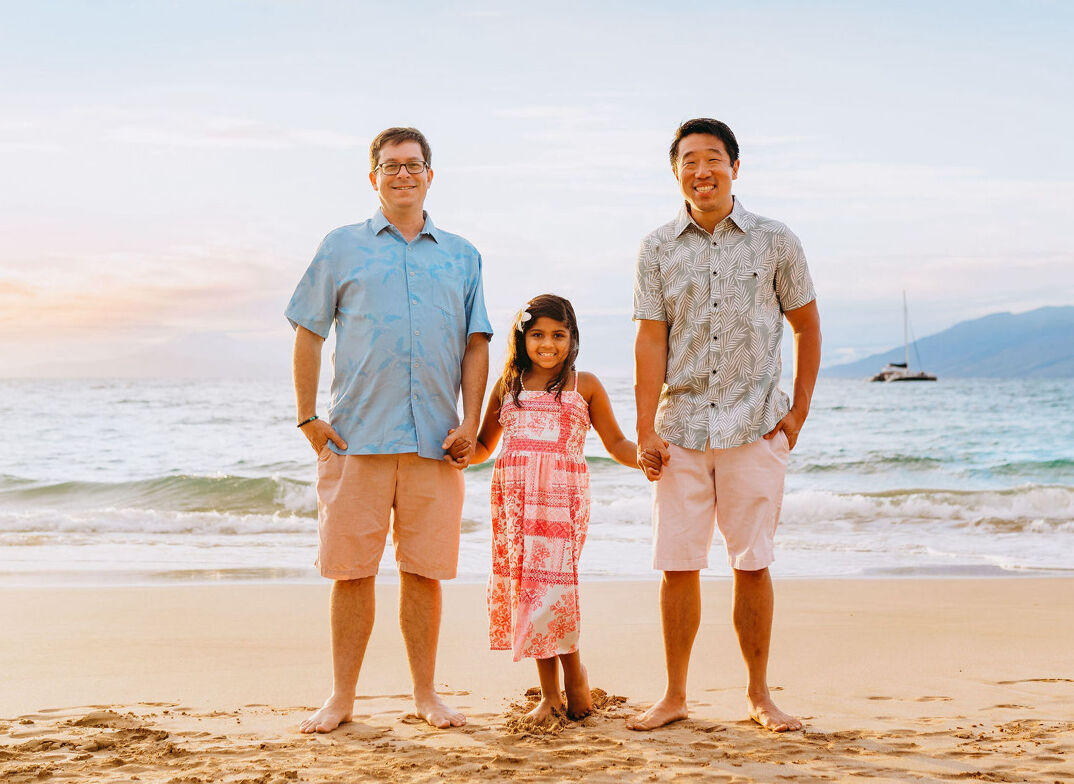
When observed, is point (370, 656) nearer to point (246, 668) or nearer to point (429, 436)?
point (246, 668)

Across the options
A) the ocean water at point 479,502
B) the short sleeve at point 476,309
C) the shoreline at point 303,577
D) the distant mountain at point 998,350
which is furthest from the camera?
the distant mountain at point 998,350

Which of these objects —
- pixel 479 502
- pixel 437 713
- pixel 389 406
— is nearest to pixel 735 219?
pixel 389 406

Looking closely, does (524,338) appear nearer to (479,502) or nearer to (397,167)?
(397,167)

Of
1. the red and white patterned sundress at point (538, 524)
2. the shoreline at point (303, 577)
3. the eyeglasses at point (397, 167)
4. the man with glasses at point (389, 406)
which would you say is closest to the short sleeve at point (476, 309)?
the man with glasses at point (389, 406)

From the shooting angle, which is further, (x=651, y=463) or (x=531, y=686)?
(x=531, y=686)

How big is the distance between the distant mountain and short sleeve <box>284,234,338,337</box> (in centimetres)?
11313

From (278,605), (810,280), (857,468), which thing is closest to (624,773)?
(810,280)

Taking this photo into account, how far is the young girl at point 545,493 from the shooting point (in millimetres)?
3383

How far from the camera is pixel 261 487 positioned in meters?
12.8

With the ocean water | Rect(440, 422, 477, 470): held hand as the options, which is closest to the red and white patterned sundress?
Rect(440, 422, 477, 470): held hand

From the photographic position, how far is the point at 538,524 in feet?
11.2

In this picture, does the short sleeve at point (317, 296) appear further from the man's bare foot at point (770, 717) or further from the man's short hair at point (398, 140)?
the man's bare foot at point (770, 717)

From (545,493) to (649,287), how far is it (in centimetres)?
84

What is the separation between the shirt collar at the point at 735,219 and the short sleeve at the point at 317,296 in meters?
1.27
